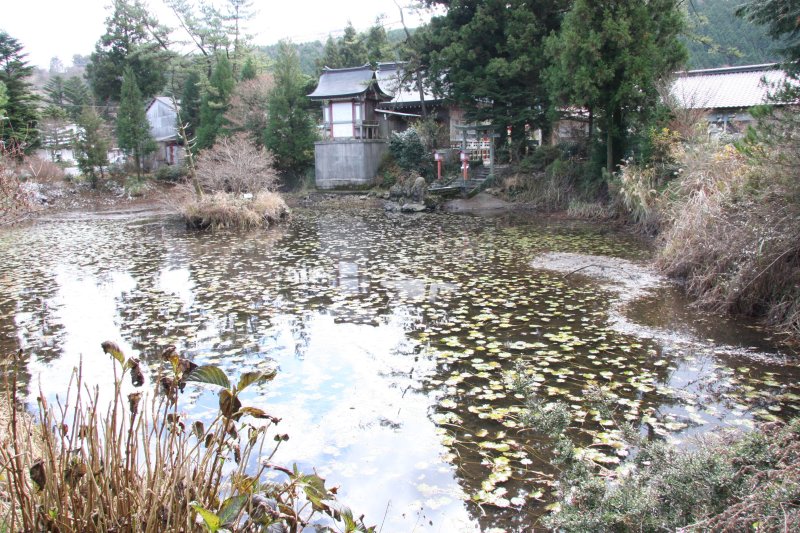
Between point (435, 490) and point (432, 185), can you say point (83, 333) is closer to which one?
point (435, 490)

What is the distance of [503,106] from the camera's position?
18609mm

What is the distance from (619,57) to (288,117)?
1543cm

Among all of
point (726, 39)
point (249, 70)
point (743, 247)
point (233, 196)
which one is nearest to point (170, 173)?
point (249, 70)

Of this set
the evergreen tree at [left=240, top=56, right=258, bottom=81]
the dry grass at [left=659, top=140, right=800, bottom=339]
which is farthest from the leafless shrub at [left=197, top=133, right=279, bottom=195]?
the evergreen tree at [left=240, top=56, right=258, bottom=81]

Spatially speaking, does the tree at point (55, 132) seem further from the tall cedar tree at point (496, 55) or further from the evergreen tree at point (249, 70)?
the tall cedar tree at point (496, 55)

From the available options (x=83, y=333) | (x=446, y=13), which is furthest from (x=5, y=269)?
(x=446, y=13)

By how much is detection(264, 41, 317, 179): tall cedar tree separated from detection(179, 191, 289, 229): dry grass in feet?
33.7

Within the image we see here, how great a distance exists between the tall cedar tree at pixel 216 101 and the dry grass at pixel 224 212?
42.1ft

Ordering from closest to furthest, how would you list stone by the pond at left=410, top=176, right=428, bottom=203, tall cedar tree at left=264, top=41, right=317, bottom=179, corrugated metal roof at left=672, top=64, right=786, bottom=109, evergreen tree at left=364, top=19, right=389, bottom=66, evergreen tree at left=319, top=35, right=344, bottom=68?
stone by the pond at left=410, top=176, right=428, bottom=203 → corrugated metal roof at left=672, top=64, right=786, bottom=109 → tall cedar tree at left=264, top=41, right=317, bottom=179 → evergreen tree at left=364, top=19, right=389, bottom=66 → evergreen tree at left=319, top=35, right=344, bottom=68

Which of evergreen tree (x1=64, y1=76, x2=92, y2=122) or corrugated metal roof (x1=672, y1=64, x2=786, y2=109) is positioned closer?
corrugated metal roof (x1=672, y1=64, x2=786, y2=109)

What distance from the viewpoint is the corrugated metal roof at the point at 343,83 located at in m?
24.4

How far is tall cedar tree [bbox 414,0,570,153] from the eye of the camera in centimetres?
1706

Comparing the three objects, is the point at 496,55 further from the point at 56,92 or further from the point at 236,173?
the point at 56,92

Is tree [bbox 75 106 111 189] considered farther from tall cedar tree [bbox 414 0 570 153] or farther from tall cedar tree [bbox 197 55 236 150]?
tall cedar tree [bbox 414 0 570 153]
